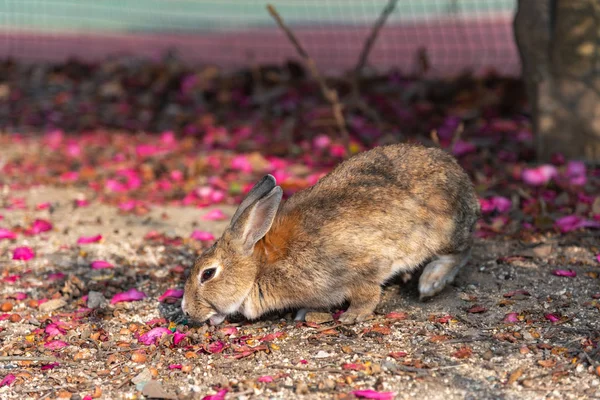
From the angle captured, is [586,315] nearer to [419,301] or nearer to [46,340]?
[419,301]

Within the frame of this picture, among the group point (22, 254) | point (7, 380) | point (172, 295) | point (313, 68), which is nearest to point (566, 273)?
point (172, 295)

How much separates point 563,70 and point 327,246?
13.7 ft

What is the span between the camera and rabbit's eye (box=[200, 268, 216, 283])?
529 cm

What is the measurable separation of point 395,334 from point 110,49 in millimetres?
14670

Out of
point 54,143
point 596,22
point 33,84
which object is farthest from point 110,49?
point 596,22

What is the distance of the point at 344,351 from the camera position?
15.9 feet

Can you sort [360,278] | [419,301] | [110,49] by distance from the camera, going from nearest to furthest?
[360,278] → [419,301] → [110,49]

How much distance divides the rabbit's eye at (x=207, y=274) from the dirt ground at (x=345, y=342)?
335 mm

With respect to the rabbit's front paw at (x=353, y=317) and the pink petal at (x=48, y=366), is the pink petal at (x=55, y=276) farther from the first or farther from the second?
the rabbit's front paw at (x=353, y=317)

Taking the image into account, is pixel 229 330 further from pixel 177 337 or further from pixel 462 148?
pixel 462 148

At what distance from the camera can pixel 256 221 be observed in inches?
211

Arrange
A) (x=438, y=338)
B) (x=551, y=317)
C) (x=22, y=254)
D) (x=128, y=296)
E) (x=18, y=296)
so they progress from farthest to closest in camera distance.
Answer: (x=22, y=254), (x=18, y=296), (x=128, y=296), (x=551, y=317), (x=438, y=338)

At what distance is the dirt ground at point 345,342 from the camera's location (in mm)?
4457

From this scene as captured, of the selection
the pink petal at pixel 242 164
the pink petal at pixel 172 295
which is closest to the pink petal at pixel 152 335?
the pink petal at pixel 172 295
